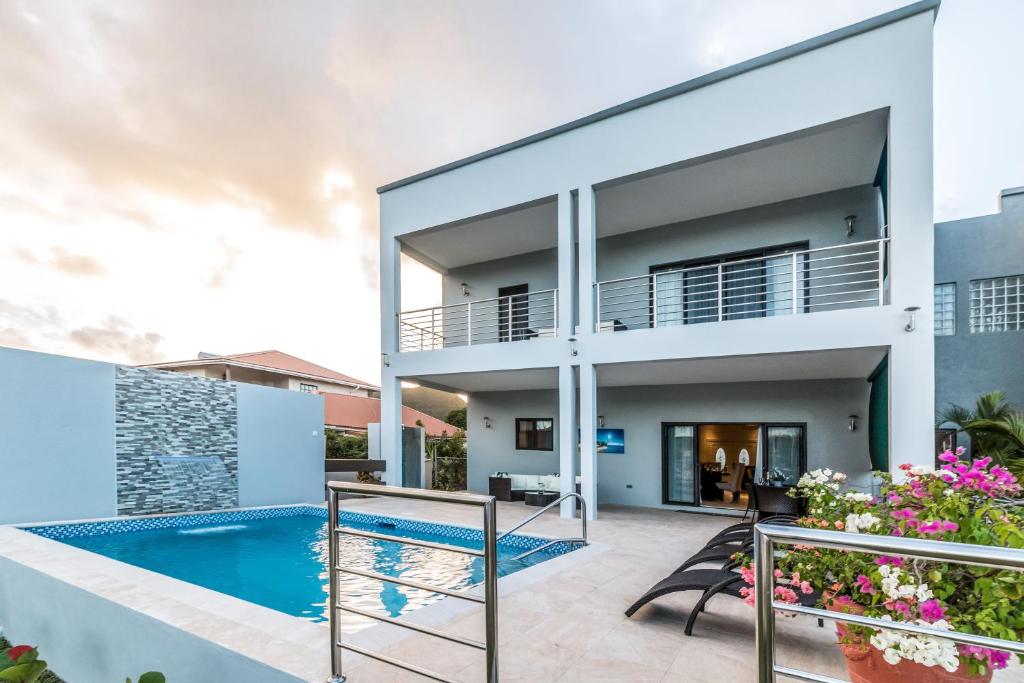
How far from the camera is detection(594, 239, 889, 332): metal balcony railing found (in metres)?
8.70

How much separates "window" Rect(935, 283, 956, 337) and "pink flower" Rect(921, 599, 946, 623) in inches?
414

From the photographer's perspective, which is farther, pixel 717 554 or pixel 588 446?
pixel 588 446

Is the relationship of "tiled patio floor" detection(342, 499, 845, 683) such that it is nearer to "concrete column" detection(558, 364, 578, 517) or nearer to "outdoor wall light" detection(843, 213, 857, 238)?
"concrete column" detection(558, 364, 578, 517)

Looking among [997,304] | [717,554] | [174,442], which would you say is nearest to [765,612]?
[717,554]

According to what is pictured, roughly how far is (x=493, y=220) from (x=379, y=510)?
6477 mm

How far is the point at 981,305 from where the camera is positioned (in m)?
9.58

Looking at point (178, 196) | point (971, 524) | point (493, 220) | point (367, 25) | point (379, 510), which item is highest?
point (367, 25)

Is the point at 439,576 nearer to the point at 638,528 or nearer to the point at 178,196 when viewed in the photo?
the point at 638,528

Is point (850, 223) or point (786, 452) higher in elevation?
point (850, 223)

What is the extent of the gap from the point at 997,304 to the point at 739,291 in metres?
4.78

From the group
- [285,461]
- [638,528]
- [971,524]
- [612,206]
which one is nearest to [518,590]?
[971,524]

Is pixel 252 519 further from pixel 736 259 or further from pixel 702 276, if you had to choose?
pixel 736 259

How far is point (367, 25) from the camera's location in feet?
30.3

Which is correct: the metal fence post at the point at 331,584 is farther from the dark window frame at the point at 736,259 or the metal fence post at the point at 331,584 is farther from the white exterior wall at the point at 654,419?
the dark window frame at the point at 736,259
